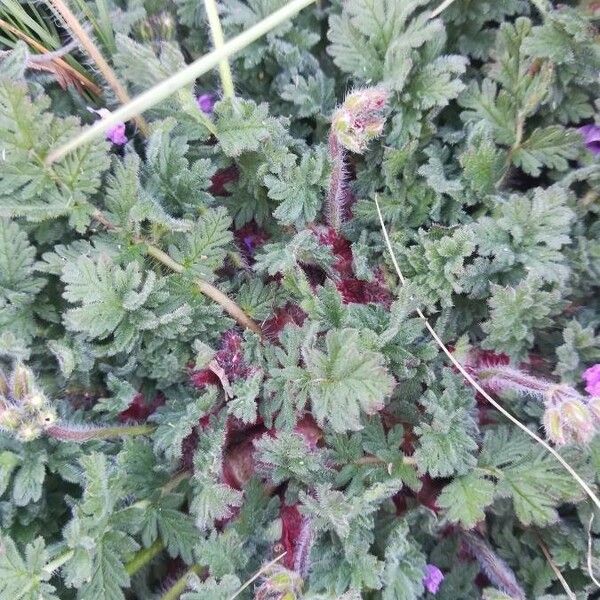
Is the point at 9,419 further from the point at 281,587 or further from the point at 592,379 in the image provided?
the point at 592,379

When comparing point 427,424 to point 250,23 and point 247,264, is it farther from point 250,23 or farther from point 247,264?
point 250,23

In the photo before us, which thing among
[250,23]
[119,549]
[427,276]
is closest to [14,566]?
[119,549]

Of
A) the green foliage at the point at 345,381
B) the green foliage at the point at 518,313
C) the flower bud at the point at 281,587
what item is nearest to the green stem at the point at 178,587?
→ the flower bud at the point at 281,587

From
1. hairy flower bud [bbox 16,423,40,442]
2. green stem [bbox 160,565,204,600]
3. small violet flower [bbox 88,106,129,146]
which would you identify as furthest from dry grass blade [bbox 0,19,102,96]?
green stem [bbox 160,565,204,600]

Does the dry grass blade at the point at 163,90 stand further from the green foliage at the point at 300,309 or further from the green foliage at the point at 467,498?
the green foliage at the point at 467,498

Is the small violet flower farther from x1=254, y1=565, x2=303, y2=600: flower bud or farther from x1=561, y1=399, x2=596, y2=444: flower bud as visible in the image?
x1=561, y1=399, x2=596, y2=444: flower bud

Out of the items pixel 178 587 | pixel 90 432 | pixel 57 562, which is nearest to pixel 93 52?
pixel 90 432
